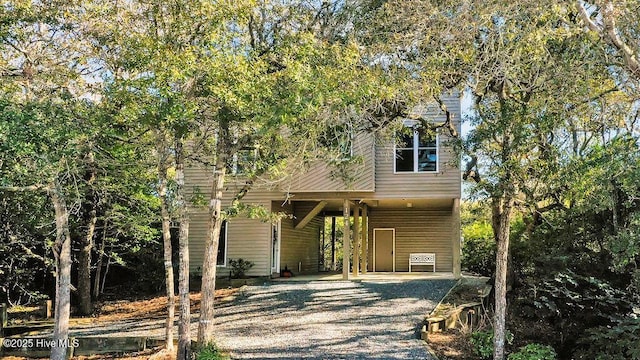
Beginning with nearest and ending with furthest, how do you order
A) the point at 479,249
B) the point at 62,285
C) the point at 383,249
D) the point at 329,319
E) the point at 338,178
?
the point at 62,285 → the point at 329,319 → the point at 338,178 → the point at 383,249 → the point at 479,249

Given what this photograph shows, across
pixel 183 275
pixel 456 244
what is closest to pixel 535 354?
pixel 183 275

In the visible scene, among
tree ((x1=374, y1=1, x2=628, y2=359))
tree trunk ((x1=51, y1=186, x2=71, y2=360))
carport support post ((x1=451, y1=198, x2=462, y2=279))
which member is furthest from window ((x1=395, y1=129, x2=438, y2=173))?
tree trunk ((x1=51, y1=186, x2=71, y2=360))

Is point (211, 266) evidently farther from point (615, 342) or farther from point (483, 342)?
point (615, 342)

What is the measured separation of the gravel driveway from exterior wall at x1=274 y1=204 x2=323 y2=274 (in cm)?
274

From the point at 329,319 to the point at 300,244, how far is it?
8607mm

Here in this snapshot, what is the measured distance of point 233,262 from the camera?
16203mm

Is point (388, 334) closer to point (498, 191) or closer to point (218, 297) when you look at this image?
point (498, 191)

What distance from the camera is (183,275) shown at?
8.39m

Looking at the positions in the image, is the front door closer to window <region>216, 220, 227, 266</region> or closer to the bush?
window <region>216, 220, 227, 266</region>

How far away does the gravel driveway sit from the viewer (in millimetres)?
8680

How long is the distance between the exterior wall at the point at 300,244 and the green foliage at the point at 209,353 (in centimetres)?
897

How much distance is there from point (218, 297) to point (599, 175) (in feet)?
31.9

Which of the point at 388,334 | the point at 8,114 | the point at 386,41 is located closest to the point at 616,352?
the point at 388,334

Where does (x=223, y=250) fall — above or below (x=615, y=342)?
above
